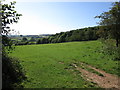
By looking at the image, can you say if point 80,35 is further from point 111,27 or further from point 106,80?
point 106,80

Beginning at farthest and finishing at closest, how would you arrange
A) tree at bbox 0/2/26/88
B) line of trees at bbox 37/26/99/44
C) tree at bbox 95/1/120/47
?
line of trees at bbox 37/26/99/44 → tree at bbox 95/1/120/47 → tree at bbox 0/2/26/88

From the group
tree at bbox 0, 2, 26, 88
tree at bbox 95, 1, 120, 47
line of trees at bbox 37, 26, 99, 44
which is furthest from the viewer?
line of trees at bbox 37, 26, 99, 44

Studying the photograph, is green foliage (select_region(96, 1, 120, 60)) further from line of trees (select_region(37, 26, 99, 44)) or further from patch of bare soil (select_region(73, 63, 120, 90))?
line of trees (select_region(37, 26, 99, 44))

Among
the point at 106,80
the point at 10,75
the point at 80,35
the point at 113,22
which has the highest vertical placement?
the point at 113,22

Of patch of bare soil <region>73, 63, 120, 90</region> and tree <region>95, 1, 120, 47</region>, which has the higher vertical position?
tree <region>95, 1, 120, 47</region>

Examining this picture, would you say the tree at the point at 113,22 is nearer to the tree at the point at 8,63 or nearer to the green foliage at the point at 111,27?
the green foliage at the point at 111,27

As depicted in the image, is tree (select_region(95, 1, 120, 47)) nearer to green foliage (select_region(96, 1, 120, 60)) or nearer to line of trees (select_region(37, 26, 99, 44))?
green foliage (select_region(96, 1, 120, 60))

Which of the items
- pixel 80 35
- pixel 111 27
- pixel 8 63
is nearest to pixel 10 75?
pixel 8 63

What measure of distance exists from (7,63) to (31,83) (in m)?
3.07

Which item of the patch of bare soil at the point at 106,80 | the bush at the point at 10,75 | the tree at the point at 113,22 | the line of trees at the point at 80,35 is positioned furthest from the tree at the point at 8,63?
the line of trees at the point at 80,35

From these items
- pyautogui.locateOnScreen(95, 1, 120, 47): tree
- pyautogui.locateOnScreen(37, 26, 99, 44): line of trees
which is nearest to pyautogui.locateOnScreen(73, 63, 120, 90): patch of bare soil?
pyautogui.locateOnScreen(95, 1, 120, 47): tree

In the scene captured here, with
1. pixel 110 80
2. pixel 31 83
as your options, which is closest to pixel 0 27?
pixel 31 83

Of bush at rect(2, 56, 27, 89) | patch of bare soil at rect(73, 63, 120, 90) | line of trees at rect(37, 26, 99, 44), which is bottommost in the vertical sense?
patch of bare soil at rect(73, 63, 120, 90)

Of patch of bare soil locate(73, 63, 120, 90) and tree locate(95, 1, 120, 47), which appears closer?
patch of bare soil locate(73, 63, 120, 90)
